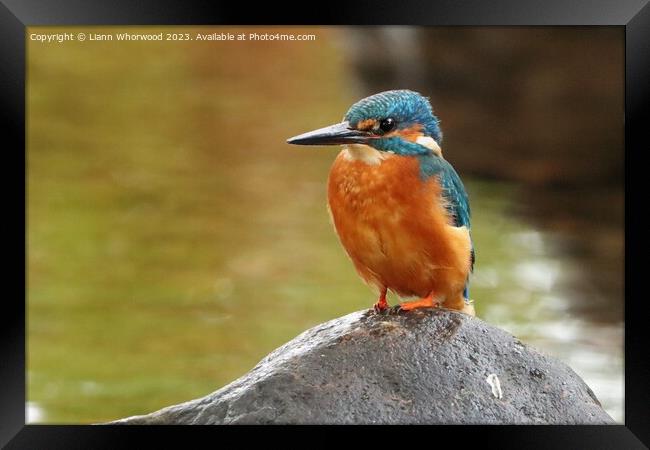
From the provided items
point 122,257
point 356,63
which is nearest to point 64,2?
point 122,257

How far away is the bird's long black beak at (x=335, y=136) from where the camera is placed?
161 inches

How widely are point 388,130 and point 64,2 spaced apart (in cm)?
139

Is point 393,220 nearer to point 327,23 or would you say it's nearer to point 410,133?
point 410,133

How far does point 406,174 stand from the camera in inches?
166

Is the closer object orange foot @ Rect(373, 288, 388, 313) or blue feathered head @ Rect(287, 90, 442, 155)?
blue feathered head @ Rect(287, 90, 442, 155)

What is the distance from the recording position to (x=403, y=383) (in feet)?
13.1

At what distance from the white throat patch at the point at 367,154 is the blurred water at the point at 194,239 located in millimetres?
1647

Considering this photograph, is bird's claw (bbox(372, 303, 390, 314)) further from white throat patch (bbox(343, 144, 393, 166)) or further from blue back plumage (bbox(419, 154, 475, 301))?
white throat patch (bbox(343, 144, 393, 166))

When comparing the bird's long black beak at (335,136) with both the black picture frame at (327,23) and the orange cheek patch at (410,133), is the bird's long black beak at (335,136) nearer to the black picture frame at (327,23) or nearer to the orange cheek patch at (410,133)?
the orange cheek patch at (410,133)

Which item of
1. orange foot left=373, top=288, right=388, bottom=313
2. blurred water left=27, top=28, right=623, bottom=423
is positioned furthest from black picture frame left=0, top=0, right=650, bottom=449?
blurred water left=27, top=28, right=623, bottom=423

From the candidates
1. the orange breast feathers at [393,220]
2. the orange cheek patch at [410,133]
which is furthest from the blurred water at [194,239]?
the orange cheek patch at [410,133]

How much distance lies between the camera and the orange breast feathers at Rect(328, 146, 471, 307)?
418cm

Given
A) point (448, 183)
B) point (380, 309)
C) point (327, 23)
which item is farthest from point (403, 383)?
point (327, 23)

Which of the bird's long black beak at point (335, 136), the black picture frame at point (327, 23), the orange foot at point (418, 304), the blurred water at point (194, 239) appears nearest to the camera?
the black picture frame at point (327, 23)
